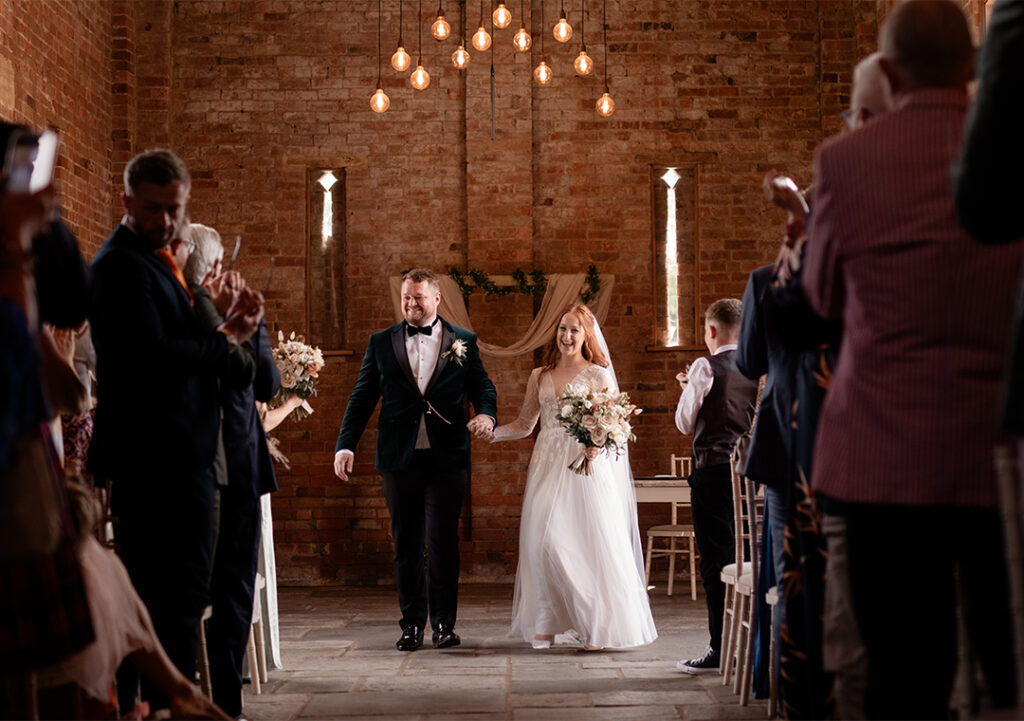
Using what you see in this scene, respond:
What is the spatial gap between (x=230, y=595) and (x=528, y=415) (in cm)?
294

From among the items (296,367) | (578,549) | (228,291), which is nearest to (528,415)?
(578,549)

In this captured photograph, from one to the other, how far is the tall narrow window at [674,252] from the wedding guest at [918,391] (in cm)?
749

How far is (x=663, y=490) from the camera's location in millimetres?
8055

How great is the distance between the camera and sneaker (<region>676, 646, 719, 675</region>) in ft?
16.6

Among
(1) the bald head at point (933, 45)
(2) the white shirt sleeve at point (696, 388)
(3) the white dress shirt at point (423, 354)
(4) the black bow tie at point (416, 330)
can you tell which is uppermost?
(1) the bald head at point (933, 45)

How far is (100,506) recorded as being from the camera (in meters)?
3.13

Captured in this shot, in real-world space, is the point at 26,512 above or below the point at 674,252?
below

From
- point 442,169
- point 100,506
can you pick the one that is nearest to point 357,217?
point 442,169

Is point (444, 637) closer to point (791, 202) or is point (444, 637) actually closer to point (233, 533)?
point (233, 533)

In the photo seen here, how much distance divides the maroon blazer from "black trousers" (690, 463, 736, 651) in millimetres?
3247

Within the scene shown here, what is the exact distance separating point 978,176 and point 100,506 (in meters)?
2.53

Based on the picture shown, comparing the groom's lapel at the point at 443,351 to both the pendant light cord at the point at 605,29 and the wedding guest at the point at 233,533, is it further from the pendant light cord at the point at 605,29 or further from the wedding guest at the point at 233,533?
the pendant light cord at the point at 605,29

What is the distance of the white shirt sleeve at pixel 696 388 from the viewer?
209 inches

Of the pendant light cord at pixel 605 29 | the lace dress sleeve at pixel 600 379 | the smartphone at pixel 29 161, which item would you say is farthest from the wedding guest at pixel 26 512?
the pendant light cord at pixel 605 29
